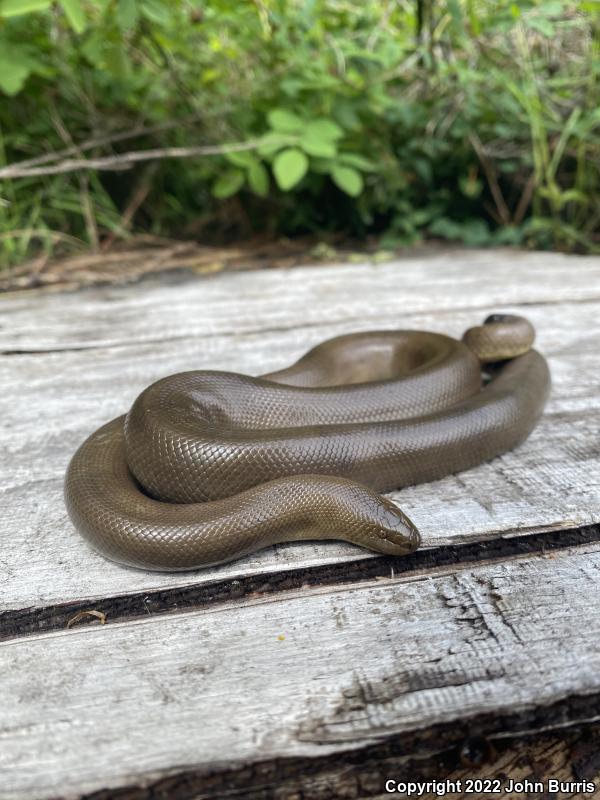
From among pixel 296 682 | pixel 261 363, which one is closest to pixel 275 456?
pixel 296 682

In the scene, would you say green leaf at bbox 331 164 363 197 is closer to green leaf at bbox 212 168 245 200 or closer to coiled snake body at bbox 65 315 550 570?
green leaf at bbox 212 168 245 200

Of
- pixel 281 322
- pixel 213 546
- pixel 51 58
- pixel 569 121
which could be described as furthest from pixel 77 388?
pixel 569 121

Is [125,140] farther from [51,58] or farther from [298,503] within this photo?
[298,503]

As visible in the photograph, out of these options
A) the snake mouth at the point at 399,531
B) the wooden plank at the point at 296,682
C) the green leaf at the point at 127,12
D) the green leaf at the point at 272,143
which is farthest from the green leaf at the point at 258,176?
the wooden plank at the point at 296,682

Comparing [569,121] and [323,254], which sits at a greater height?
[569,121]

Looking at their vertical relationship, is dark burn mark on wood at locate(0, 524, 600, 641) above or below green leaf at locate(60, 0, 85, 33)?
below

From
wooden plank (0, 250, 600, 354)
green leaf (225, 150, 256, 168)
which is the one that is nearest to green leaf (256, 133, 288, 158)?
green leaf (225, 150, 256, 168)

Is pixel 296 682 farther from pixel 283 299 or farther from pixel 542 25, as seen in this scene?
pixel 542 25

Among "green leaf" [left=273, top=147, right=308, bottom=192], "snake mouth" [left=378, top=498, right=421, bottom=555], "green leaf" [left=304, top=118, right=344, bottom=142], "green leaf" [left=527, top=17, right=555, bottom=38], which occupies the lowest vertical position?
"snake mouth" [left=378, top=498, right=421, bottom=555]
